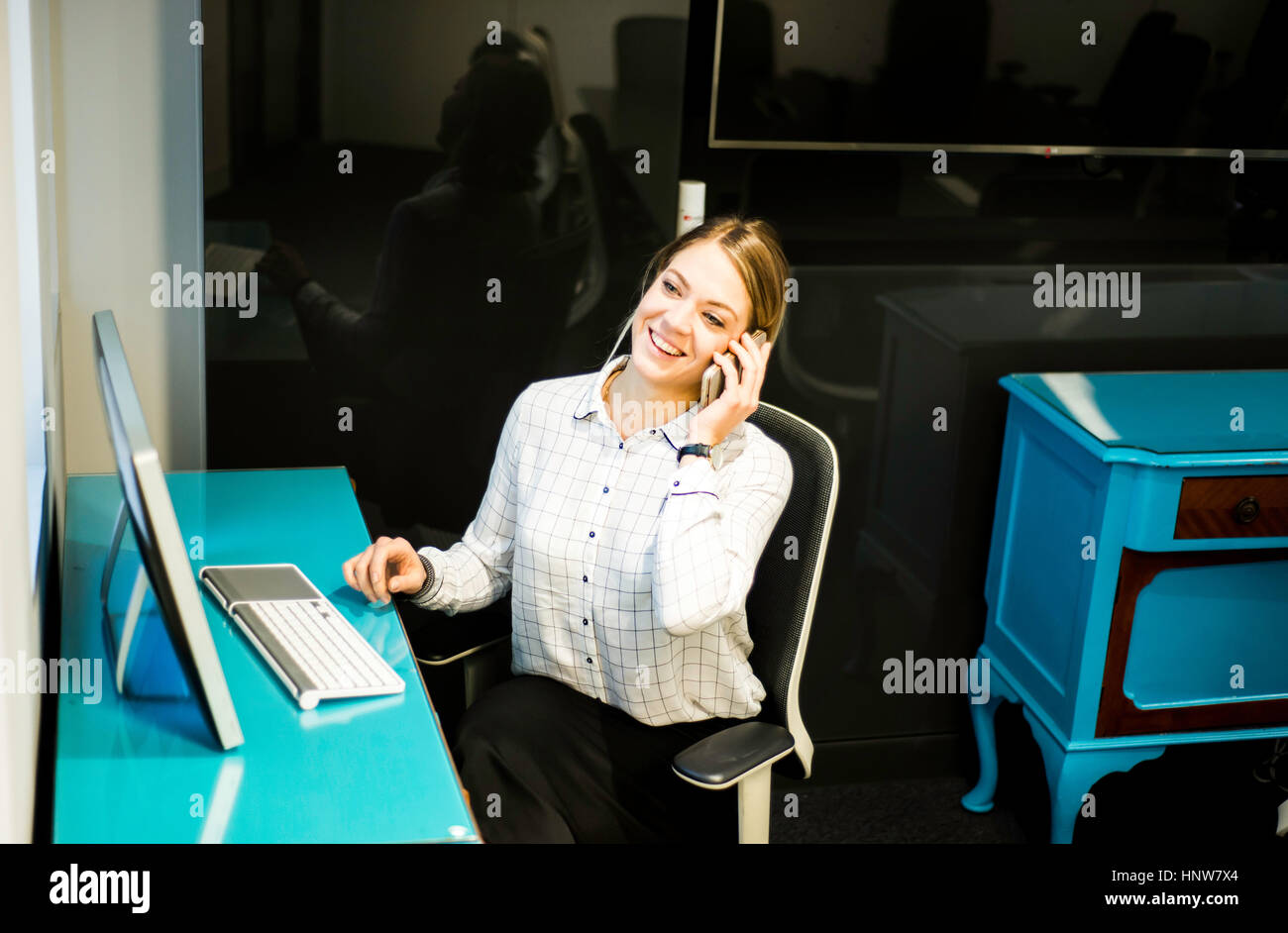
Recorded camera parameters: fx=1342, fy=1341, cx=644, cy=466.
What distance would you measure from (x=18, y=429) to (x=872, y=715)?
2085mm

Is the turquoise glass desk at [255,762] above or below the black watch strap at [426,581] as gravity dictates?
below

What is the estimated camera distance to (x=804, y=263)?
2.72 metres

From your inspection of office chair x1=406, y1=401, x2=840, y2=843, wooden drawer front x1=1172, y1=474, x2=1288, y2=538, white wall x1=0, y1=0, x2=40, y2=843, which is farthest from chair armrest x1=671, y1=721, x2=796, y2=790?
wooden drawer front x1=1172, y1=474, x2=1288, y2=538

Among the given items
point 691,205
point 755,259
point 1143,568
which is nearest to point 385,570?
point 755,259

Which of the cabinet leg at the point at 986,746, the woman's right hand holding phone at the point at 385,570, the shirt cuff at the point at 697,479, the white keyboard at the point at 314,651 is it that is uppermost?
the shirt cuff at the point at 697,479

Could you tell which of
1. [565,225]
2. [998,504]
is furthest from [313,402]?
[998,504]

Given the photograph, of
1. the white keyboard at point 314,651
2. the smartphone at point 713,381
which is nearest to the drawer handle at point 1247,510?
the smartphone at point 713,381

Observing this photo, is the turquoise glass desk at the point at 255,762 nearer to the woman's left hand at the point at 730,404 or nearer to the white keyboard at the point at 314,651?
the white keyboard at the point at 314,651

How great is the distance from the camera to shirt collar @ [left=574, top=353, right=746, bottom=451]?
2094 mm

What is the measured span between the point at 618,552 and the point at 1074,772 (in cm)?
109

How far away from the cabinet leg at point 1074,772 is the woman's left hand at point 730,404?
1.03 meters

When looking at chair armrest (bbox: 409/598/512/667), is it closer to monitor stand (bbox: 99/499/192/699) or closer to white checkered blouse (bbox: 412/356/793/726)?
white checkered blouse (bbox: 412/356/793/726)

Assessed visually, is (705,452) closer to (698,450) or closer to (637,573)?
(698,450)

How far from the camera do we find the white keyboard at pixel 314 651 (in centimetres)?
172
